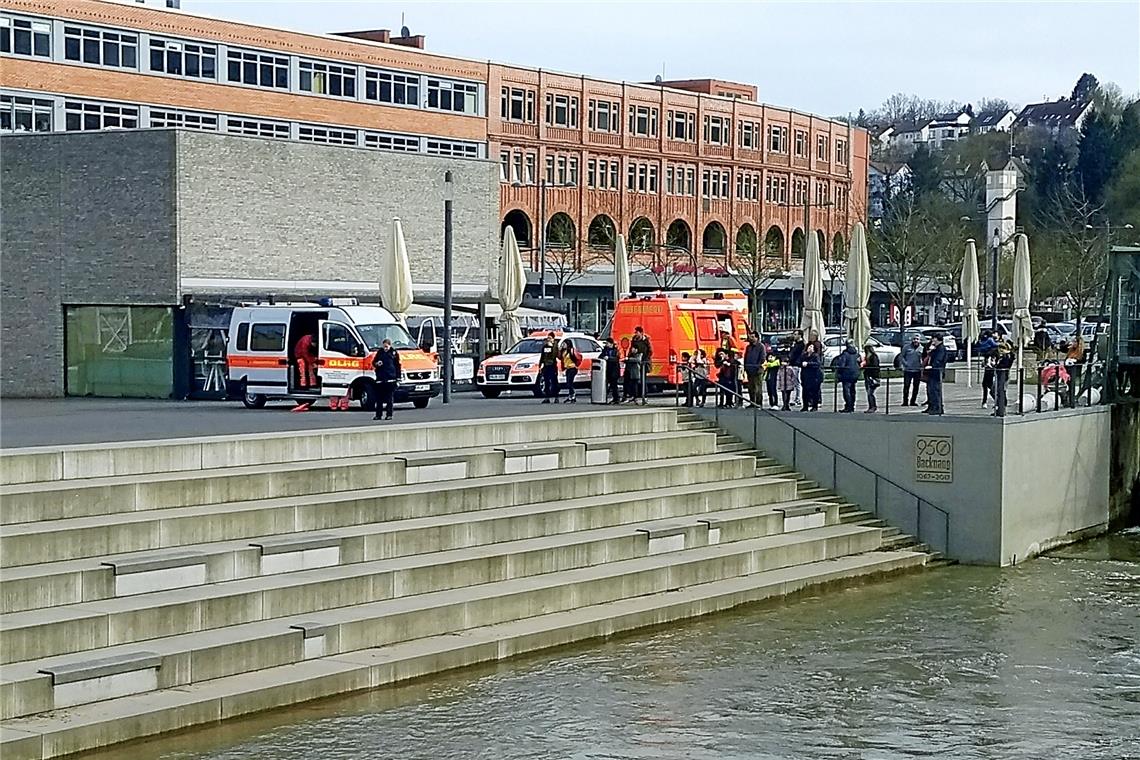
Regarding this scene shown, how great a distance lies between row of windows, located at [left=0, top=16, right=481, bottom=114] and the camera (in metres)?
58.5

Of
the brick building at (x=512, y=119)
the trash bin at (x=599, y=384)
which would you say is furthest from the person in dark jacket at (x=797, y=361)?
the brick building at (x=512, y=119)

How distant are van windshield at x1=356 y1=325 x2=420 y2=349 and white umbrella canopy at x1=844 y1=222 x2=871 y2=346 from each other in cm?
1157

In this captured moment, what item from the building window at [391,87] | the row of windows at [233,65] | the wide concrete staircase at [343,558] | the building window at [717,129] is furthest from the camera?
the building window at [717,129]

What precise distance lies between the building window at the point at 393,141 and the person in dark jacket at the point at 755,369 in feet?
134

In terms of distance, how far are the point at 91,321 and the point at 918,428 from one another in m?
19.5

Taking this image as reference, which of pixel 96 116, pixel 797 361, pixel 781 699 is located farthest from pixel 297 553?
pixel 96 116

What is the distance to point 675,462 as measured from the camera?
2648cm

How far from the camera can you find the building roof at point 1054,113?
174738 millimetres

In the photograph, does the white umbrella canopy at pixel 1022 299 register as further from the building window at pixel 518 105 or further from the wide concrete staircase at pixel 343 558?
the building window at pixel 518 105

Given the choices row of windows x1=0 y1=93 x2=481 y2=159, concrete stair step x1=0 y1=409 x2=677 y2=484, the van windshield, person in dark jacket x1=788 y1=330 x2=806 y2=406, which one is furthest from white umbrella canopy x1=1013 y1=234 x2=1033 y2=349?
row of windows x1=0 y1=93 x2=481 y2=159

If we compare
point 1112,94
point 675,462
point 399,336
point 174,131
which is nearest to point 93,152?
point 174,131

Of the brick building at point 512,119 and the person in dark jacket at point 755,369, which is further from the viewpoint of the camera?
the brick building at point 512,119

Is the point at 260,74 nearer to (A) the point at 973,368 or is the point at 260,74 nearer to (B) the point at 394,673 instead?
(A) the point at 973,368

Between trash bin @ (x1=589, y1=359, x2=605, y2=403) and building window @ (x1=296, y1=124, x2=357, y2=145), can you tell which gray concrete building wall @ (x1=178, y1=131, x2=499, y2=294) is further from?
building window @ (x1=296, y1=124, x2=357, y2=145)
